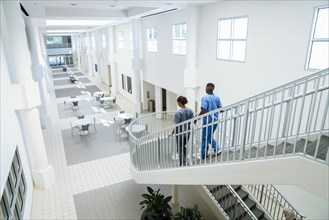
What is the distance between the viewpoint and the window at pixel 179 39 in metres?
10.2

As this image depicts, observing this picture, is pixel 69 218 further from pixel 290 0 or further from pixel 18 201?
pixel 290 0

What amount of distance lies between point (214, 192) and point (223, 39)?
16.0 ft

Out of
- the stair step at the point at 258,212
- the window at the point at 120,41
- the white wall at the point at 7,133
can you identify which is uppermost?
the window at the point at 120,41

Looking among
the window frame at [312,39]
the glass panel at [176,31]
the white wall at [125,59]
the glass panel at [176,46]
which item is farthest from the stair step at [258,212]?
the white wall at [125,59]

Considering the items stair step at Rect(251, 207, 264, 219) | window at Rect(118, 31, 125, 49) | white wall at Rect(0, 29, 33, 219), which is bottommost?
stair step at Rect(251, 207, 264, 219)

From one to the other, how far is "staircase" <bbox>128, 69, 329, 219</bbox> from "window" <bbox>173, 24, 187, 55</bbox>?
5775 mm

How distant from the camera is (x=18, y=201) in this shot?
5.40 m

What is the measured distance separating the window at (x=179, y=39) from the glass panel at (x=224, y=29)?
2.58 metres

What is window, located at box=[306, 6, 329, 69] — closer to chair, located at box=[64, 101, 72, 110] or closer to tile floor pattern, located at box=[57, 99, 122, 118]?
tile floor pattern, located at box=[57, 99, 122, 118]

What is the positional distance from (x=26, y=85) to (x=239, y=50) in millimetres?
6176

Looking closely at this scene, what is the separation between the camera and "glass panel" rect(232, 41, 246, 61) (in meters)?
6.93

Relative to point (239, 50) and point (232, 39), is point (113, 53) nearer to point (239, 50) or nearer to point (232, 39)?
point (232, 39)

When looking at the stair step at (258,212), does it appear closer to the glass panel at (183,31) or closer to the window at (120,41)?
the glass panel at (183,31)

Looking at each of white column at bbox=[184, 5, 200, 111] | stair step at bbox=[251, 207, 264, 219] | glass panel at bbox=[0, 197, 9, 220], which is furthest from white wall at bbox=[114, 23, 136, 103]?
glass panel at bbox=[0, 197, 9, 220]
